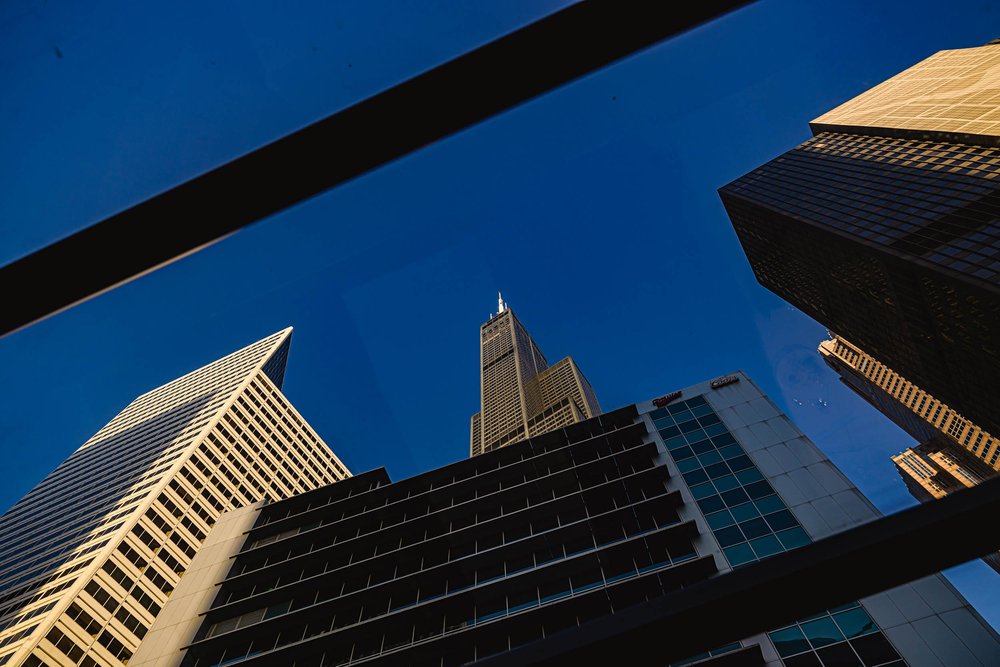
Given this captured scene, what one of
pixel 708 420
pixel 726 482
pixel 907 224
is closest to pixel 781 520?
pixel 726 482

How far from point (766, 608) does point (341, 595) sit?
37227 millimetres

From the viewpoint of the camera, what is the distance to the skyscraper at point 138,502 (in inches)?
1967

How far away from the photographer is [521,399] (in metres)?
144

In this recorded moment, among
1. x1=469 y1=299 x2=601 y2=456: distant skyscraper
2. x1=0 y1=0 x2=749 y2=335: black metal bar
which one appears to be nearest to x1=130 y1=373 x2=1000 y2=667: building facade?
x1=0 y1=0 x2=749 y2=335: black metal bar

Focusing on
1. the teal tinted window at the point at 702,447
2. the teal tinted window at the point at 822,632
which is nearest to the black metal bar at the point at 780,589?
the teal tinted window at the point at 822,632

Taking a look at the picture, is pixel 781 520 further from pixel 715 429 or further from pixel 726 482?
pixel 715 429

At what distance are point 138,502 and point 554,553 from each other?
56201mm

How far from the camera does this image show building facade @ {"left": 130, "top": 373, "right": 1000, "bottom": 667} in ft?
67.6

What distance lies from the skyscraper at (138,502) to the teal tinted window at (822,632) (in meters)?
59.4

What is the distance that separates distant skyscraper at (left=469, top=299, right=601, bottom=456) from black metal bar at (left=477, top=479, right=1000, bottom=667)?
114 meters

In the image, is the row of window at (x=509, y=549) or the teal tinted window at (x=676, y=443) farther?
the teal tinted window at (x=676, y=443)

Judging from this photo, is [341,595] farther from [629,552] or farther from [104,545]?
[104,545]

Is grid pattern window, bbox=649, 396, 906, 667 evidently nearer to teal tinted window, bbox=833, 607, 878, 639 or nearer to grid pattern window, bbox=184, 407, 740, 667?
teal tinted window, bbox=833, 607, 878, 639

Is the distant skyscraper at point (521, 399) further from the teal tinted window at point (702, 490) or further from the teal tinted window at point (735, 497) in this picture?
the teal tinted window at point (735, 497)
